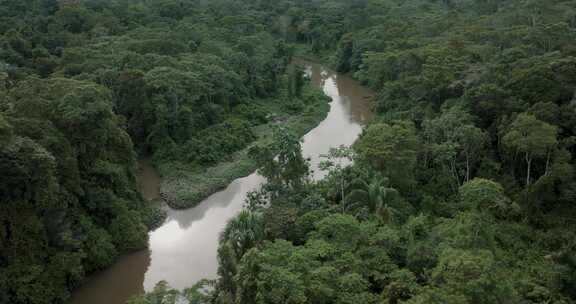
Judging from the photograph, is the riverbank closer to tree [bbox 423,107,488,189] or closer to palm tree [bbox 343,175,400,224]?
palm tree [bbox 343,175,400,224]

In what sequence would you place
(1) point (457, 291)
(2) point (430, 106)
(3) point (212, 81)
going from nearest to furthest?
(1) point (457, 291) → (2) point (430, 106) → (3) point (212, 81)

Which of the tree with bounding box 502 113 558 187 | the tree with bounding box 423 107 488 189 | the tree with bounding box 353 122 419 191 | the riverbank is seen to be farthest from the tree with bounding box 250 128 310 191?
the tree with bounding box 502 113 558 187

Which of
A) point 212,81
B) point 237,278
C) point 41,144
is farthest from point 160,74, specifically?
point 237,278

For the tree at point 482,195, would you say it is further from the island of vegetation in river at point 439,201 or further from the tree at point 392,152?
the tree at point 392,152

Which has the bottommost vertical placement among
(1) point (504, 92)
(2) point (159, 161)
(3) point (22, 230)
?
(2) point (159, 161)

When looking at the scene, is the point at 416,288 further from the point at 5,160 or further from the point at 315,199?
the point at 5,160

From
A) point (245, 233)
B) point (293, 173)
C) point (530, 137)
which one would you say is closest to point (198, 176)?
point (293, 173)

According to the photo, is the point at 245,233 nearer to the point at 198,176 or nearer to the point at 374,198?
the point at 374,198
